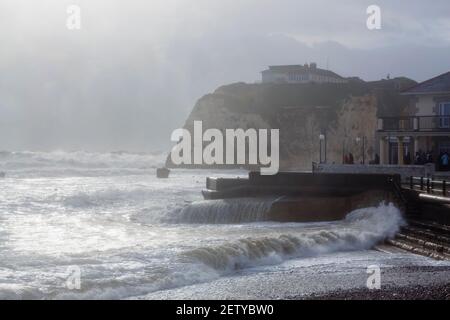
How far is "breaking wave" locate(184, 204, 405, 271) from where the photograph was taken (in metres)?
17.8

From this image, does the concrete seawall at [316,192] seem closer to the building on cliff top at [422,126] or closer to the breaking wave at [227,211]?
the breaking wave at [227,211]

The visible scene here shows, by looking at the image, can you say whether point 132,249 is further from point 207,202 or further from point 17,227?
point 207,202

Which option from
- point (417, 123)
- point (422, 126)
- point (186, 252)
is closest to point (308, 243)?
point (186, 252)

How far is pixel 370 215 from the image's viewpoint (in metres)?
25.2

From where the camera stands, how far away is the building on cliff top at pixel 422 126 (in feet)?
119

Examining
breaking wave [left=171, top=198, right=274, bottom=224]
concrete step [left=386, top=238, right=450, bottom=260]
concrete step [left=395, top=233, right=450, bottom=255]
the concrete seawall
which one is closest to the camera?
concrete step [left=386, top=238, right=450, bottom=260]

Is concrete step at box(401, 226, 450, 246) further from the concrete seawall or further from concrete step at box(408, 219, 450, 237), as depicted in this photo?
the concrete seawall

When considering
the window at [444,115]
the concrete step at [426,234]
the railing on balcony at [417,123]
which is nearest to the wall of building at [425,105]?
the window at [444,115]

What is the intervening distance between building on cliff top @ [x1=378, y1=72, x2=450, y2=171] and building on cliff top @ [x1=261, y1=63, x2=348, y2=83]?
9460 centimetres

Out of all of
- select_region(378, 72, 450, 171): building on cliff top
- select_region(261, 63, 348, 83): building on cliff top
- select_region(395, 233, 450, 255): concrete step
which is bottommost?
select_region(395, 233, 450, 255): concrete step

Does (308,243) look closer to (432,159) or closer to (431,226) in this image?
(431,226)

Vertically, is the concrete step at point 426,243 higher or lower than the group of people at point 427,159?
lower

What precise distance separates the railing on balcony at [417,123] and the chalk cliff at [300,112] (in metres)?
69.3

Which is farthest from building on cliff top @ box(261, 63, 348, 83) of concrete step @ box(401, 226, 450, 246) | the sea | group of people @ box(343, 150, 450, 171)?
concrete step @ box(401, 226, 450, 246)
